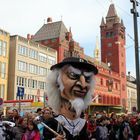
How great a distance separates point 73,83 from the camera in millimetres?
3408

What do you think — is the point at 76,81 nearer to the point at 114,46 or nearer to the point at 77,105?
the point at 77,105

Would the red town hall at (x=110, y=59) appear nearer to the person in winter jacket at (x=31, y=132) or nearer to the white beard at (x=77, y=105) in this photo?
the person in winter jacket at (x=31, y=132)

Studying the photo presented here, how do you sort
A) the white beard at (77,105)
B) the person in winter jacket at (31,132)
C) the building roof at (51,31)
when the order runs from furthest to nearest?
1. the building roof at (51,31)
2. the person in winter jacket at (31,132)
3. the white beard at (77,105)

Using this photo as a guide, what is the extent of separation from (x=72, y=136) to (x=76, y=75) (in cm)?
62

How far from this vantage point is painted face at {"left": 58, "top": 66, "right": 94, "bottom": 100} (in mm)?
3404

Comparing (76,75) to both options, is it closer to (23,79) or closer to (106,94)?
(23,79)

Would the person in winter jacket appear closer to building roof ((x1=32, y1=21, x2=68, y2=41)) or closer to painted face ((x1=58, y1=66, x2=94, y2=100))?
painted face ((x1=58, y1=66, x2=94, y2=100))

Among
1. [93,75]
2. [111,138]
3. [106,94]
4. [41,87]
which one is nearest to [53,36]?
[41,87]

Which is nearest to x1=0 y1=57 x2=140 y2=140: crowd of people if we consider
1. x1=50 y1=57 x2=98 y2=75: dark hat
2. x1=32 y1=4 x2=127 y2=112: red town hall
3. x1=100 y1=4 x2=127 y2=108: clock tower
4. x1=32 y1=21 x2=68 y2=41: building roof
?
x1=50 y1=57 x2=98 y2=75: dark hat

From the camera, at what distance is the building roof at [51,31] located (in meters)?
62.3

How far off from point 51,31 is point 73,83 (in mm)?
61519

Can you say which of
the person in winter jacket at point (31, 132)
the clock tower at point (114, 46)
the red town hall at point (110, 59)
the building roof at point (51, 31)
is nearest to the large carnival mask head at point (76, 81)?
the person in winter jacket at point (31, 132)

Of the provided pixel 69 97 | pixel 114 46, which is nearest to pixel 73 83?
pixel 69 97

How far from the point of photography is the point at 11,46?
4916 centimetres
